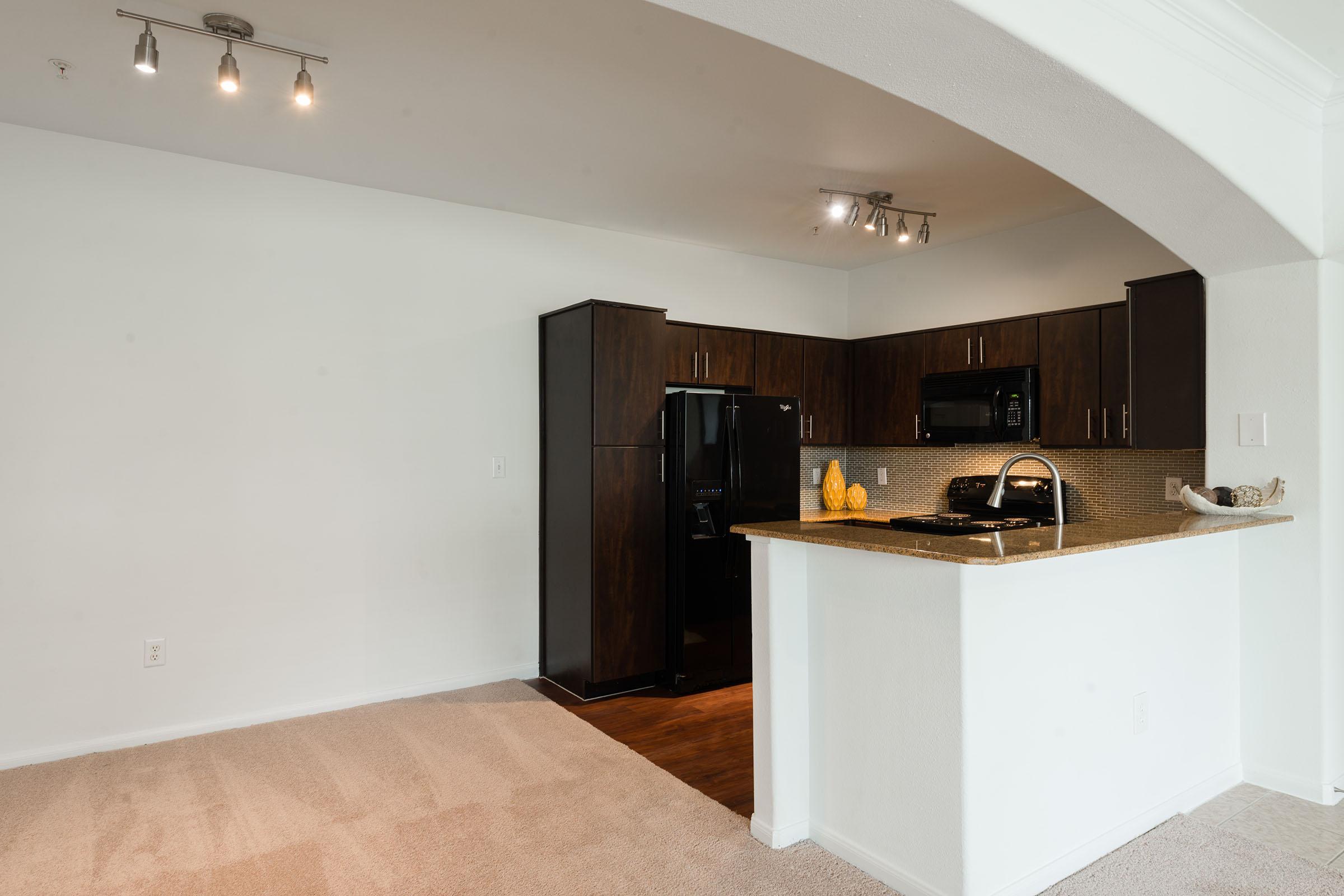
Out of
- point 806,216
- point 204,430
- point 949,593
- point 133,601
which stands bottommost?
point 133,601

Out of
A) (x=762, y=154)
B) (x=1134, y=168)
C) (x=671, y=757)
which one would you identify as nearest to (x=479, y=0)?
(x=762, y=154)

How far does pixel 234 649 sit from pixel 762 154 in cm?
316

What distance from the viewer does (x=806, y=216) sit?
438 centimetres

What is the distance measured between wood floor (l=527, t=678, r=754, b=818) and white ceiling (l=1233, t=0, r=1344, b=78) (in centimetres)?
289

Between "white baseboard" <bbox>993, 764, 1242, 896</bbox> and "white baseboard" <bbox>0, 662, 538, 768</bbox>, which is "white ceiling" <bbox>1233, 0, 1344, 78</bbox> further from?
"white baseboard" <bbox>0, 662, 538, 768</bbox>

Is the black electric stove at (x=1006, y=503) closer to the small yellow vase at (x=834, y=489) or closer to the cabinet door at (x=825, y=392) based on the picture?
the small yellow vase at (x=834, y=489)

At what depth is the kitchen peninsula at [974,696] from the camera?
2.07 m

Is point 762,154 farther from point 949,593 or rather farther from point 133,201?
point 133,201

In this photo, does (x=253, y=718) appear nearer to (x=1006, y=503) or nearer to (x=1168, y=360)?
(x=1006, y=503)

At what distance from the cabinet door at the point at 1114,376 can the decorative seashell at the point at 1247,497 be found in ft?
2.96

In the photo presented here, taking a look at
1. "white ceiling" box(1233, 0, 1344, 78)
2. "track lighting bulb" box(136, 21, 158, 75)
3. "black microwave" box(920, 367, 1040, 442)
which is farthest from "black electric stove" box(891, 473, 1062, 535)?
"track lighting bulb" box(136, 21, 158, 75)

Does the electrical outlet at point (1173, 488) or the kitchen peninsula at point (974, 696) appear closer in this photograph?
the kitchen peninsula at point (974, 696)

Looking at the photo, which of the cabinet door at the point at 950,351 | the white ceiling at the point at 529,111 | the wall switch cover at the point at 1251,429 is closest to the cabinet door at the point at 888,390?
the cabinet door at the point at 950,351

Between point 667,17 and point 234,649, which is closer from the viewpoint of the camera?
point 667,17
